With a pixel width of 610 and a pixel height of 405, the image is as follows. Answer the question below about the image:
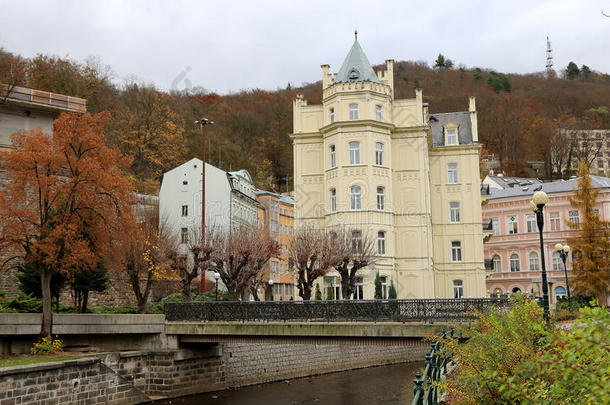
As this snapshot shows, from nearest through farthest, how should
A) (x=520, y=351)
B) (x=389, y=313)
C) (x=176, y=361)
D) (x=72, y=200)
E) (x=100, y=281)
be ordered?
(x=520, y=351) → (x=389, y=313) → (x=72, y=200) → (x=176, y=361) → (x=100, y=281)

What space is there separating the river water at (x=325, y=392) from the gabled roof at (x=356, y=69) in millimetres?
20297

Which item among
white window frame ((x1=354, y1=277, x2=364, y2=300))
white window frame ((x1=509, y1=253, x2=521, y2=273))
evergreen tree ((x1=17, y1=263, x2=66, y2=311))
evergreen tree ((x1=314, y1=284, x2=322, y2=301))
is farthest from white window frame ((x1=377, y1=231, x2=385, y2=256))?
white window frame ((x1=509, y1=253, x2=521, y2=273))

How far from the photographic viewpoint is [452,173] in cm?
4831

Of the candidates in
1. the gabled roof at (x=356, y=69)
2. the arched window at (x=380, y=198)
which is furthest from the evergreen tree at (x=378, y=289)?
the gabled roof at (x=356, y=69)

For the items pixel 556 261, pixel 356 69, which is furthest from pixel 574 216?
pixel 356 69

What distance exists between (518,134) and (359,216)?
64292 mm


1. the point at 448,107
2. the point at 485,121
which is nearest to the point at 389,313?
the point at 448,107

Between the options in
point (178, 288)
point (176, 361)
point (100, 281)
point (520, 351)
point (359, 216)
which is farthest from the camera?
point (178, 288)

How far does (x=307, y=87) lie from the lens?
94.6 m

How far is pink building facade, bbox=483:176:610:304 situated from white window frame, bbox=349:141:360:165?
76.6ft

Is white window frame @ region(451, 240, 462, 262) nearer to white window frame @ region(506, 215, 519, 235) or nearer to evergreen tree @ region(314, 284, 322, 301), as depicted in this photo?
evergreen tree @ region(314, 284, 322, 301)

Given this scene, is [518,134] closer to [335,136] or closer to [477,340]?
[335,136]

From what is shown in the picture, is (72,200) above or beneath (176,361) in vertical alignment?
above

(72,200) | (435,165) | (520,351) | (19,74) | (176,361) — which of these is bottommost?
(176,361)
